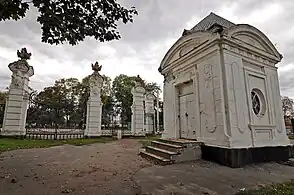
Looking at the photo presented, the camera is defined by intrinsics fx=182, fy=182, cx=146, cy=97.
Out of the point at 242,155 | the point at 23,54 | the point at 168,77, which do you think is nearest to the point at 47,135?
the point at 23,54

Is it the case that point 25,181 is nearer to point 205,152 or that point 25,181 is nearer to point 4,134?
point 205,152

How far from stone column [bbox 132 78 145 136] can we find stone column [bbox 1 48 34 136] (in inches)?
325

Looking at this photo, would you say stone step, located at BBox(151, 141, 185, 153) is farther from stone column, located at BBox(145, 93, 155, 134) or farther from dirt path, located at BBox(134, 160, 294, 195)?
stone column, located at BBox(145, 93, 155, 134)

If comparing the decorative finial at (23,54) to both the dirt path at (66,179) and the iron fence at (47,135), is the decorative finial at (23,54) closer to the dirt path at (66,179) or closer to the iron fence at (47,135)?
the iron fence at (47,135)

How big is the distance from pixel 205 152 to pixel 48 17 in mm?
6593

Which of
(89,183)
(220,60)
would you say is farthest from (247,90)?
(89,183)

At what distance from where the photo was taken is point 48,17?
12.7ft

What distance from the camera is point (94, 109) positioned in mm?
14211

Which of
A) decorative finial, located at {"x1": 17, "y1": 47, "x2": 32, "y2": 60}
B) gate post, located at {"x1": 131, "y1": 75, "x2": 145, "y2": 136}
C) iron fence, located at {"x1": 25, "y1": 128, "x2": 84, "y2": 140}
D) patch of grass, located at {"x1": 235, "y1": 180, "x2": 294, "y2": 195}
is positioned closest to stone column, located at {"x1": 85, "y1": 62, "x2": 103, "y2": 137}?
iron fence, located at {"x1": 25, "y1": 128, "x2": 84, "y2": 140}

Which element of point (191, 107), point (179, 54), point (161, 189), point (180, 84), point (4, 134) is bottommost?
point (161, 189)

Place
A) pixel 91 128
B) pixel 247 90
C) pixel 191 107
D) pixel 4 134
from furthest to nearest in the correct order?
pixel 91 128, pixel 4 134, pixel 191 107, pixel 247 90

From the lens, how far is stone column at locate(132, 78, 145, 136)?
16328 millimetres

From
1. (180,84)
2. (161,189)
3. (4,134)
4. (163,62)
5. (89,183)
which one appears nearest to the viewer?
(161,189)

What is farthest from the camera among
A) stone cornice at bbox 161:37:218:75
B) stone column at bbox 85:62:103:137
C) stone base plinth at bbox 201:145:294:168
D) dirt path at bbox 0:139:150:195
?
stone column at bbox 85:62:103:137
